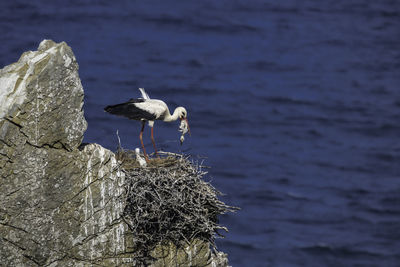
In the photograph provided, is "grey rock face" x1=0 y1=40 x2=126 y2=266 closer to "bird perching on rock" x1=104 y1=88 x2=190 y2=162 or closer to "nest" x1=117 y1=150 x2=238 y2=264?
"nest" x1=117 y1=150 x2=238 y2=264

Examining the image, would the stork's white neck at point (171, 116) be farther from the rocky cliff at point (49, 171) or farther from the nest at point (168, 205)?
the rocky cliff at point (49, 171)

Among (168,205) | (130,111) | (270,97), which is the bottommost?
(270,97)

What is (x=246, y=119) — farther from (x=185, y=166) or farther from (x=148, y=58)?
(x=185, y=166)

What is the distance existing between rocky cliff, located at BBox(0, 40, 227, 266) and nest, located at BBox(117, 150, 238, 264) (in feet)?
1.61

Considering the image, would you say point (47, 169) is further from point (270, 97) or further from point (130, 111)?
point (270, 97)

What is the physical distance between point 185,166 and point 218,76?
3050cm

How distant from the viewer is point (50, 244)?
1009cm

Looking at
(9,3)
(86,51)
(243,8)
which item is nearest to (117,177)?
(86,51)

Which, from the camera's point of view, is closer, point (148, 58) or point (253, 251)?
point (253, 251)

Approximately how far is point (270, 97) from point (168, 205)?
→ 30586 millimetres

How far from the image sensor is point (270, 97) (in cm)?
4147

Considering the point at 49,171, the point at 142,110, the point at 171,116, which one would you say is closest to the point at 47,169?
the point at 49,171

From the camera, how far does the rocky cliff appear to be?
A: 983cm

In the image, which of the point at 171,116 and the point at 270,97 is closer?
the point at 171,116
